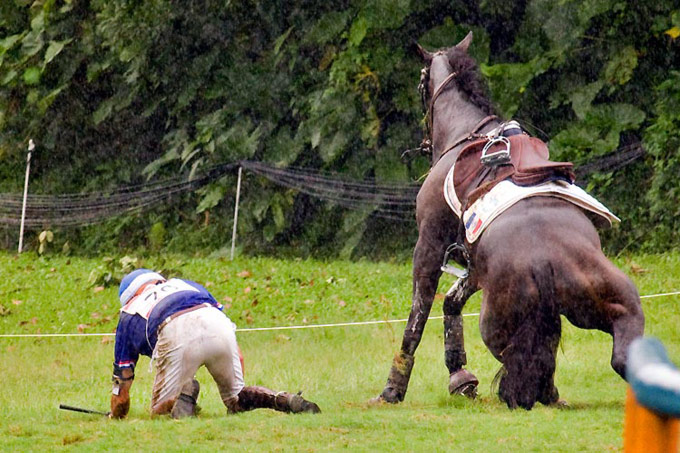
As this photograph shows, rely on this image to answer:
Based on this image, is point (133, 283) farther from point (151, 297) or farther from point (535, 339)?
point (535, 339)

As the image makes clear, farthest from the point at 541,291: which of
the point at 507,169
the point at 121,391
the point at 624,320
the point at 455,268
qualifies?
the point at 121,391

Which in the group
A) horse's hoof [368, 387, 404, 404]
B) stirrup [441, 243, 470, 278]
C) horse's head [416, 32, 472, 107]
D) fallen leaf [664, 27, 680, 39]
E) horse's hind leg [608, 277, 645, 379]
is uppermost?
fallen leaf [664, 27, 680, 39]

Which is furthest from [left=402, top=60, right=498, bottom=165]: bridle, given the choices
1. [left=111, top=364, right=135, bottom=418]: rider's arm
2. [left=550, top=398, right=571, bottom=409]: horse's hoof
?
[left=111, top=364, right=135, bottom=418]: rider's arm

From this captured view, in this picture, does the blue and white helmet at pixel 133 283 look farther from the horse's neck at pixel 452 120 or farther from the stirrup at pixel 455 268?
the horse's neck at pixel 452 120

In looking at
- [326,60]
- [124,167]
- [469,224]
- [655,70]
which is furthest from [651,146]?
[124,167]

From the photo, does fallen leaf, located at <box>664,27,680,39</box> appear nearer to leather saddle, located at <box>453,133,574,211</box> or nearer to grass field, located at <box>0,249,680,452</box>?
grass field, located at <box>0,249,680,452</box>

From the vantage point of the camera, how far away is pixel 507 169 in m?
6.71

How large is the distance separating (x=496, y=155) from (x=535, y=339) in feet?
4.40

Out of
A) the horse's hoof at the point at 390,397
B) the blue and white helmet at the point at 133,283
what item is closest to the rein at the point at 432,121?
the horse's hoof at the point at 390,397

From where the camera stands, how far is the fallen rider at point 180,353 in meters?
7.20

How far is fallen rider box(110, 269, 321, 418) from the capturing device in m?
7.20

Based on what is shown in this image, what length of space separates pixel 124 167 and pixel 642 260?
10900 mm

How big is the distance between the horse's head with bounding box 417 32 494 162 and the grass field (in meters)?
1.95

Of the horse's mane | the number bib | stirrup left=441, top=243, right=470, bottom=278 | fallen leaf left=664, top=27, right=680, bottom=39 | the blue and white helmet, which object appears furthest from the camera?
fallen leaf left=664, top=27, right=680, bottom=39
